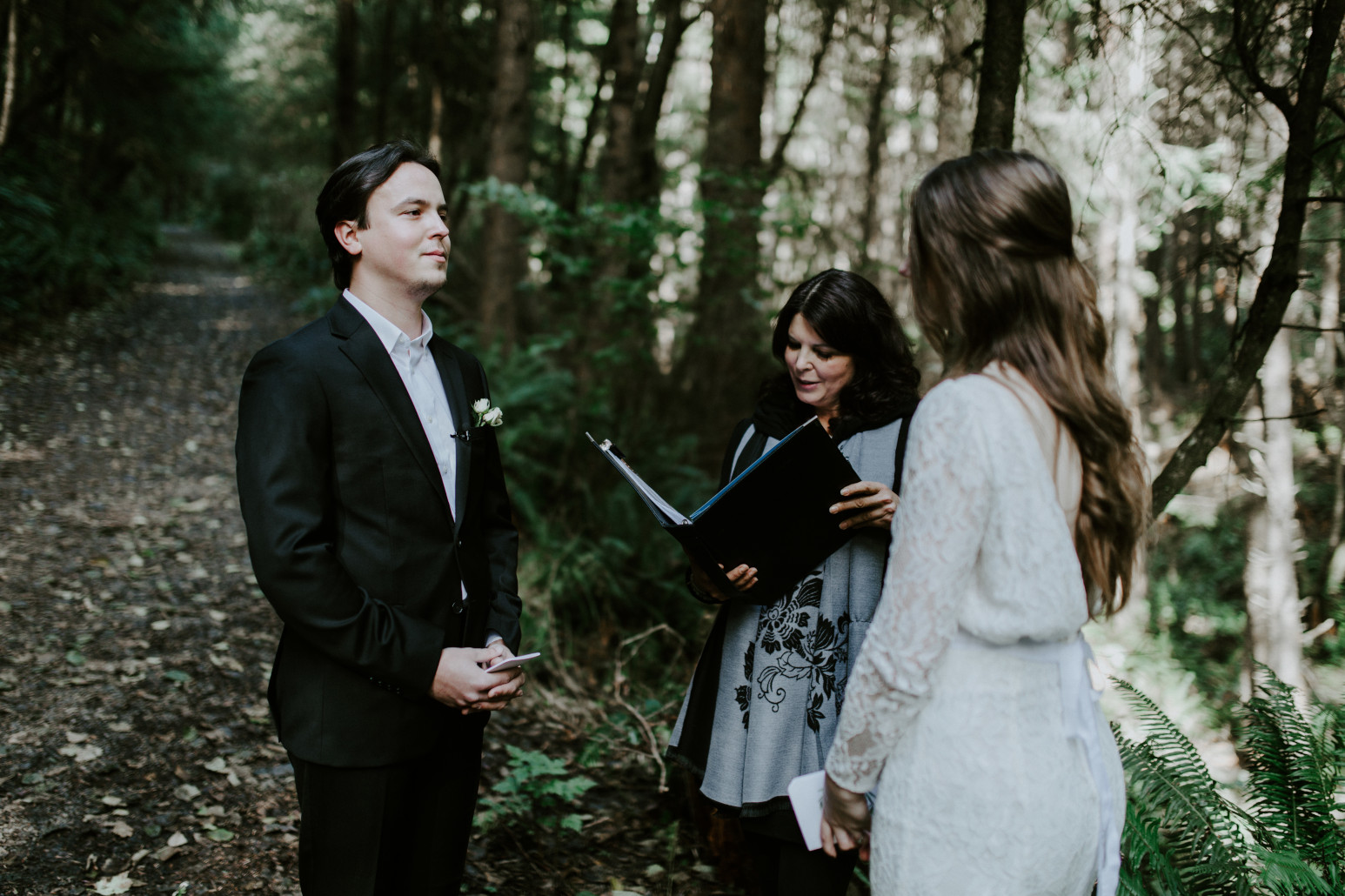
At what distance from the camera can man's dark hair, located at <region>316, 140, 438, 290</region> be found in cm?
218

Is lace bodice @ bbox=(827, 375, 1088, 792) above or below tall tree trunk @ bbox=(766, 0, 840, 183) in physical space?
below

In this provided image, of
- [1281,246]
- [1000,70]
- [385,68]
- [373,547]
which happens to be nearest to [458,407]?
[373,547]

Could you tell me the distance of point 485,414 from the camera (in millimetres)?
2344

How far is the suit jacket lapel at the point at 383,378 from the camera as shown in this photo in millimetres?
2098

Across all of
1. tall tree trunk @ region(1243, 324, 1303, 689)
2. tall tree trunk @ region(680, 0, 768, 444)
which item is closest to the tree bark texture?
tall tree trunk @ region(680, 0, 768, 444)

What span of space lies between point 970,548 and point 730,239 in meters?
A: 5.11

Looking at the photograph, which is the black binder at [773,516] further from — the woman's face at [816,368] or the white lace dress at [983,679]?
the white lace dress at [983,679]

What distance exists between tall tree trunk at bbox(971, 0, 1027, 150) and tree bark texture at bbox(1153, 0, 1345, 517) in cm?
85

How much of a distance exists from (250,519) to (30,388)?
906 cm

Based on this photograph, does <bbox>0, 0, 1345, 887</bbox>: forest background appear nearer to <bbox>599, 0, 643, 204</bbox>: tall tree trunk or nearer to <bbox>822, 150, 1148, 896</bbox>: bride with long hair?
<bbox>599, 0, 643, 204</bbox>: tall tree trunk

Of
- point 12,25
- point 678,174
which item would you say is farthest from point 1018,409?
point 12,25

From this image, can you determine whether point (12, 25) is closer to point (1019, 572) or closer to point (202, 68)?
point (202, 68)

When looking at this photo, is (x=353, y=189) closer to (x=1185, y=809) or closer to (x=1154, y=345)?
(x=1185, y=809)

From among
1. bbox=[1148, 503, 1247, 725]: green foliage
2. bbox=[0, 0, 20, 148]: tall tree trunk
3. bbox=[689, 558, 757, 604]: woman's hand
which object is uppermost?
bbox=[0, 0, 20, 148]: tall tree trunk
